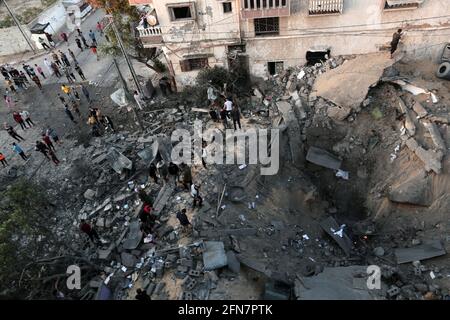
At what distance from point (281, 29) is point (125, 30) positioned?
988 cm

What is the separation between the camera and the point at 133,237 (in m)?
15.3

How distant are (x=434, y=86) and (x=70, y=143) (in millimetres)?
19965

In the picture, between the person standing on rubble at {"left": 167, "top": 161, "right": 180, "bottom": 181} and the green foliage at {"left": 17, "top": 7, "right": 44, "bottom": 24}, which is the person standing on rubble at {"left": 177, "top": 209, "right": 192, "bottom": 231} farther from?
the green foliage at {"left": 17, "top": 7, "right": 44, "bottom": 24}

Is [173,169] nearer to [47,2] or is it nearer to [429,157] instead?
[429,157]

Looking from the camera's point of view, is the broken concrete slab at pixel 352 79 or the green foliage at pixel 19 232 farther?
the broken concrete slab at pixel 352 79

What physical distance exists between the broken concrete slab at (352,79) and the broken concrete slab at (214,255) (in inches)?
389

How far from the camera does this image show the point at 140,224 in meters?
15.6

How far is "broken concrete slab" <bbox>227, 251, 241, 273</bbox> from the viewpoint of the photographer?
1294 centimetres

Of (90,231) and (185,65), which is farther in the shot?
(185,65)

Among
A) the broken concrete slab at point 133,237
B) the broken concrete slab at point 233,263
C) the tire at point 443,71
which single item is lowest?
the broken concrete slab at point 133,237

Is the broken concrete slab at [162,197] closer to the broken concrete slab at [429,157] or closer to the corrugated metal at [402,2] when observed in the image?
the broken concrete slab at [429,157]

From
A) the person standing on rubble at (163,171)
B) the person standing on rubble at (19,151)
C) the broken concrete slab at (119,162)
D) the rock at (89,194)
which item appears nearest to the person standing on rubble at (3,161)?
the person standing on rubble at (19,151)

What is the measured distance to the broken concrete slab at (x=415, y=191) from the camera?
1521cm

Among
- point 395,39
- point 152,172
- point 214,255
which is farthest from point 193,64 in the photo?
→ point 214,255
